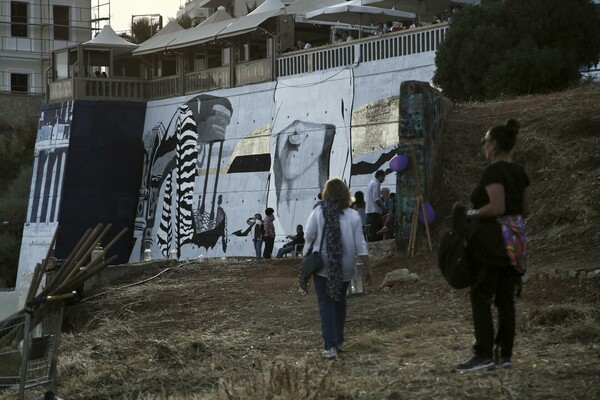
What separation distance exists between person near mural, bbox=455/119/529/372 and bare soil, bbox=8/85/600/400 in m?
0.40

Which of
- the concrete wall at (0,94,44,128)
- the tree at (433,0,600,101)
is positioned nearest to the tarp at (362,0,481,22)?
the tree at (433,0,600,101)

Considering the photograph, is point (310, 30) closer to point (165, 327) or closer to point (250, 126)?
point (250, 126)

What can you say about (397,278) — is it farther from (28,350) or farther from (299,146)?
(299,146)

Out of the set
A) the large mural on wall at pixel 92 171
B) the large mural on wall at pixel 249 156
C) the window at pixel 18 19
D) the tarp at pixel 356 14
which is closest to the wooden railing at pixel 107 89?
the large mural on wall at pixel 92 171

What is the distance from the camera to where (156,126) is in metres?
42.4

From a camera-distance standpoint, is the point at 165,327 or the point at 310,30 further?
the point at 310,30

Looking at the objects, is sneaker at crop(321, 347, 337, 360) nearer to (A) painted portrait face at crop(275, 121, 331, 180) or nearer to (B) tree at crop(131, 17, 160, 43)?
(A) painted portrait face at crop(275, 121, 331, 180)

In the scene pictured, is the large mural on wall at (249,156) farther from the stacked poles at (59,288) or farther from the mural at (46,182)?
the stacked poles at (59,288)

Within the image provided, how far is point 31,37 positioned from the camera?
6281 cm

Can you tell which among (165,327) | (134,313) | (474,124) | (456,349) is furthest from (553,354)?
(474,124)

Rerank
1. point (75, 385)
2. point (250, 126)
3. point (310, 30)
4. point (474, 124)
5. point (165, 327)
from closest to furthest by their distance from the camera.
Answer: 1. point (75, 385)
2. point (165, 327)
3. point (474, 124)
4. point (250, 126)
5. point (310, 30)

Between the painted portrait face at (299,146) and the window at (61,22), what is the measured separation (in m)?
30.9

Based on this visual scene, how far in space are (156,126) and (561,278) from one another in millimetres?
28845

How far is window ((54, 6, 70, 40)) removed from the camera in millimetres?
63938
